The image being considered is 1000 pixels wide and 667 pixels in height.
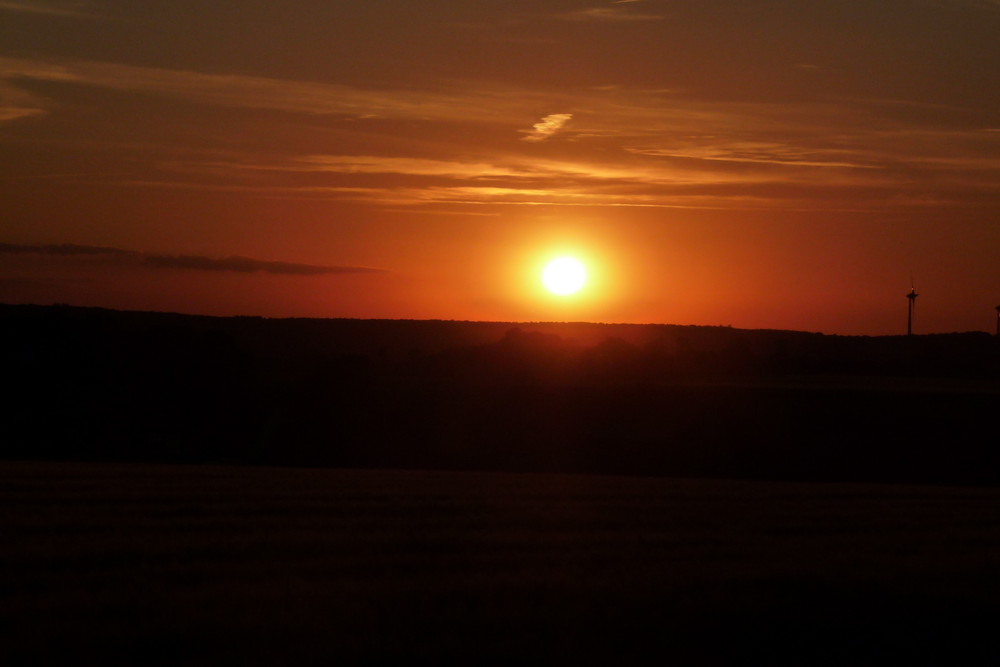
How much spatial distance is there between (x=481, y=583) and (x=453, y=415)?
32.8 metres

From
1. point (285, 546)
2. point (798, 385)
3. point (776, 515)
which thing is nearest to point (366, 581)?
point (285, 546)

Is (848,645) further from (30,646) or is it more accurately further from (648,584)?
(30,646)

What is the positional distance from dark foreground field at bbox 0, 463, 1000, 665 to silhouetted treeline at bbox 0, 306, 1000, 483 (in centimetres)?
2190

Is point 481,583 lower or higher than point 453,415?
lower

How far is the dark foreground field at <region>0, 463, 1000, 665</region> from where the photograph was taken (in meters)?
7.04

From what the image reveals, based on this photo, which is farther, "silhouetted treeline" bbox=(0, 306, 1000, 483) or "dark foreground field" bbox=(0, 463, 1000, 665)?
"silhouetted treeline" bbox=(0, 306, 1000, 483)

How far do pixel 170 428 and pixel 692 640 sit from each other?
36.1 meters

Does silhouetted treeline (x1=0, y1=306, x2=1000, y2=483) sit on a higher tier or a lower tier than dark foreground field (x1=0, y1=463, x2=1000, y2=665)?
higher

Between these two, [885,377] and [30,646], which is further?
[885,377]

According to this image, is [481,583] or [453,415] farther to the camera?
[453,415]

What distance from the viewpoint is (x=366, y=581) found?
8758mm

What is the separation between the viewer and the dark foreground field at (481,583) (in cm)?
704

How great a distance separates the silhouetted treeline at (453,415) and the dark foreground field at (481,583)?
862 inches

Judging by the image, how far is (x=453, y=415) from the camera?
41.5m
